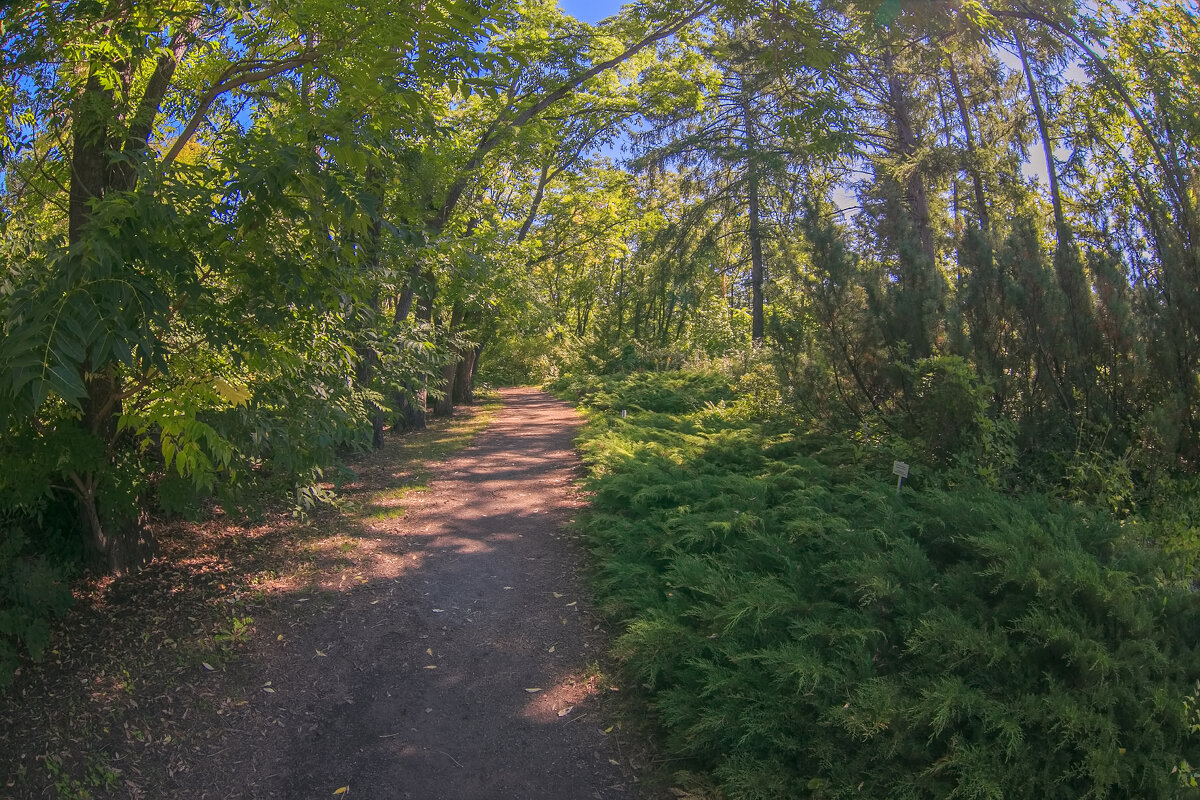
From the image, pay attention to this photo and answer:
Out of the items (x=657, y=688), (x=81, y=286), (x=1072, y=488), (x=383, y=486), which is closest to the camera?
(x=81, y=286)

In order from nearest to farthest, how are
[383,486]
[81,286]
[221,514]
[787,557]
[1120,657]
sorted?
1. [81,286]
2. [1120,657]
3. [787,557]
4. [221,514]
5. [383,486]

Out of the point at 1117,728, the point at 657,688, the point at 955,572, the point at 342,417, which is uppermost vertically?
the point at 342,417

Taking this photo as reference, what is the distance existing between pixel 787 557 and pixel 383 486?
6.33 m

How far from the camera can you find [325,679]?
174 inches

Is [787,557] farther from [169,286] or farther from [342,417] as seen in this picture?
[169,286]

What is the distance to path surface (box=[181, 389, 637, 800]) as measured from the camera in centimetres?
353

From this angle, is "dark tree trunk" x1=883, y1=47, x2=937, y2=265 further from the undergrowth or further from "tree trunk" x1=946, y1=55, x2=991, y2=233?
the undergrowth

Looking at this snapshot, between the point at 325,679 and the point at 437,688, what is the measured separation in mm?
715

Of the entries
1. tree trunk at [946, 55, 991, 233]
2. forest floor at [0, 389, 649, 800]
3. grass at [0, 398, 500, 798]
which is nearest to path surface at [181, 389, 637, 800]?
forest floor at [0, 389, 649, 800]

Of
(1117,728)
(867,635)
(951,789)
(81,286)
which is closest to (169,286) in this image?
(81,286)

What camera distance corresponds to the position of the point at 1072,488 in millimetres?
5434

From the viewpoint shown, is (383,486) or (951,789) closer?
(951,789)

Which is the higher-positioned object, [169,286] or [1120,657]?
[169,286]

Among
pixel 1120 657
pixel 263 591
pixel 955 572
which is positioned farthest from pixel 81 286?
pixel 1120 657
